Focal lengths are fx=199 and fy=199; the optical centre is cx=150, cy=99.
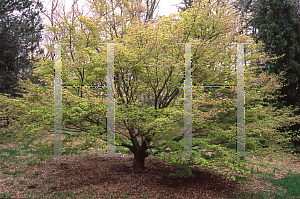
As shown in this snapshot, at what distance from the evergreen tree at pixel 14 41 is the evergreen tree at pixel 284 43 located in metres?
13.8

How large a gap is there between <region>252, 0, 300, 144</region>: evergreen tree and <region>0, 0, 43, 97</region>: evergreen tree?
1381cm

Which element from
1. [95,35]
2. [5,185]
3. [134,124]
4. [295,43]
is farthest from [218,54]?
[295,43]

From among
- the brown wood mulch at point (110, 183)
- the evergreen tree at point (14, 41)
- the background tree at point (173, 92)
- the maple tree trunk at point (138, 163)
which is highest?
the evergreen tree at point (14, 41)

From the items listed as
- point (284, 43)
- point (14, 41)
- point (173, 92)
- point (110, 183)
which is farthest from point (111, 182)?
point (284, 43)

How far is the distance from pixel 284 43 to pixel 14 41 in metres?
15.7

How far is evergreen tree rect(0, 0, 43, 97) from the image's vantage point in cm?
1083

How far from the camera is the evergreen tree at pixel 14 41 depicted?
10828mm

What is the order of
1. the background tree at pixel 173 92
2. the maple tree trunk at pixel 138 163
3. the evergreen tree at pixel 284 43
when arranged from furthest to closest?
1. the evergreen tree at pixel 284 43
2. the maple tree trunk at pixel 138 163
3. the background tree at pixel 173 92

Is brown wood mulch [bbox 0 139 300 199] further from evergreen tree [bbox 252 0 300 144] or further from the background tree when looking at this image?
evergreen tree [bbox 252 0 300 144]

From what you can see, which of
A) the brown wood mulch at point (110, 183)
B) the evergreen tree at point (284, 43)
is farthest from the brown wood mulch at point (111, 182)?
the evergreen tree at point (284, 43)

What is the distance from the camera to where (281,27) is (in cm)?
1270

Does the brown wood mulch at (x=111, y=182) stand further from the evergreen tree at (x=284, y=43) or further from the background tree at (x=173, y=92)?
the evergreen tree at (x=284, y=43)

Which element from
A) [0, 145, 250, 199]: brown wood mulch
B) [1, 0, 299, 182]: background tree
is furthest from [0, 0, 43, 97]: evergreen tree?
[1, 0, 299, 182]: background tree

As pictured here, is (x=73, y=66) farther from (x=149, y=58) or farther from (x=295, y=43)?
(x=295, y=43)
